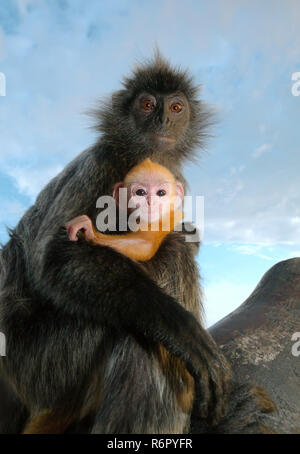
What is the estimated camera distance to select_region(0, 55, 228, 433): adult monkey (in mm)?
1835

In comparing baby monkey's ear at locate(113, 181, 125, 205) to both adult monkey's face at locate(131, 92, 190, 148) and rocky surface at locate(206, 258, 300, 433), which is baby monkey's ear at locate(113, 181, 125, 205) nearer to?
adult monkey's face at locate(131, 92, 190, 148)

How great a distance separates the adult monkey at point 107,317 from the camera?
1.83 meters

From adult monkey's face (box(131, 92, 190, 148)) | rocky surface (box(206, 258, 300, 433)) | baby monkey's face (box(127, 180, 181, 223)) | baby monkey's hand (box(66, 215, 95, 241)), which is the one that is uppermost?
adult monkey's face (box(131, 92, 190, 148))

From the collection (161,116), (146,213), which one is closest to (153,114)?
(161,116)

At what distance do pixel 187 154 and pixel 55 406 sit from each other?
1.67 m

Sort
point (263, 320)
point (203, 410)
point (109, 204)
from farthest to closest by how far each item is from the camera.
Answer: point (263, 320) → point (109, 204) → point (203, 410)

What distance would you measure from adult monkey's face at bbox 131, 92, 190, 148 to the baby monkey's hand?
66 centimetres

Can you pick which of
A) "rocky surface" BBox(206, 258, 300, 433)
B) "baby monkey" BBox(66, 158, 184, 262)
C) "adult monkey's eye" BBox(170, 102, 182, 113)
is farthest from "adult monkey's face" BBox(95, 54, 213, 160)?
"rocky surface" BBox(206, 258, 300, 433)

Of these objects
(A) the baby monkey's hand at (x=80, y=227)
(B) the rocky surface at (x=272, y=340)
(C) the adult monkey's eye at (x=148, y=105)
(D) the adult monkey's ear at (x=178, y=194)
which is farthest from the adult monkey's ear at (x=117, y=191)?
(B) the rocky surface at (x=272, y=340)

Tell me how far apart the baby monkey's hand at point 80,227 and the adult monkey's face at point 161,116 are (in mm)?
665

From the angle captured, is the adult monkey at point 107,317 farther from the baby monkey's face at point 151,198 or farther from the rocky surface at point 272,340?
the rocky surface at point 272,340

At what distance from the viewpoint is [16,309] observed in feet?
7.09
